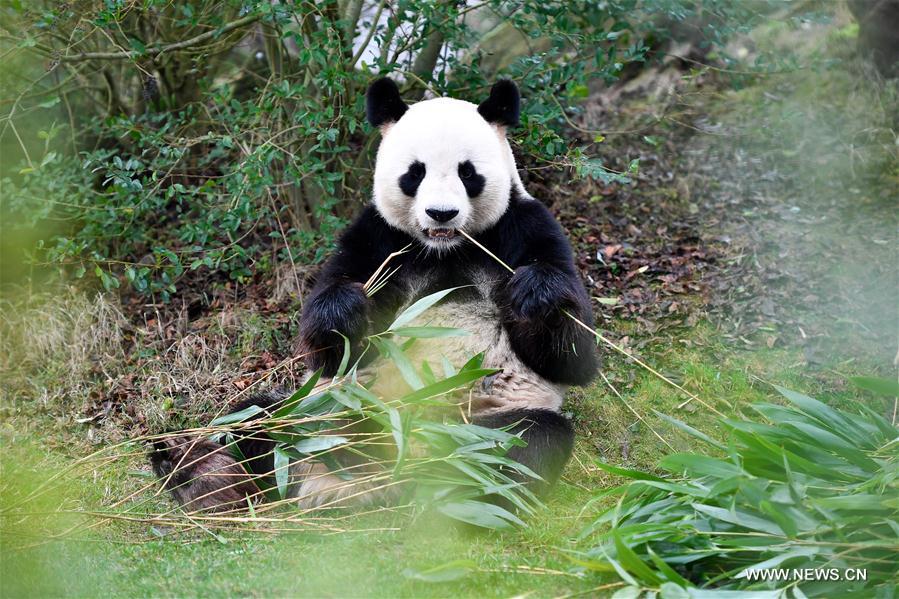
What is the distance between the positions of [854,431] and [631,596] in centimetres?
134

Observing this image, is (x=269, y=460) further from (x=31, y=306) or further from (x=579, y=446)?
(x=31, y=306)

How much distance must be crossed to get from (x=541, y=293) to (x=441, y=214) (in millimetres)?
624

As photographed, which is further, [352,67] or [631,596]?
[352,67]

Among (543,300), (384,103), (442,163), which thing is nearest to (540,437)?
(543,300)

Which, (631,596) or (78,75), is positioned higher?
(78,75)

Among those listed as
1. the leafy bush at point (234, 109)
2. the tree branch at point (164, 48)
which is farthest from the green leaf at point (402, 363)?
the tree branch at point (164, 48)

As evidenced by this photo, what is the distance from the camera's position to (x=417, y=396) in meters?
4.04

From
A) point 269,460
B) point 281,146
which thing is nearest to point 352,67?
point 281,146

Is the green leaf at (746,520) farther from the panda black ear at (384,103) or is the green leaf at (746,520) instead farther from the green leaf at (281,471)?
the panda black ear at (384,103)

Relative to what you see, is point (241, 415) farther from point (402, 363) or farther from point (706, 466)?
point (706, 466)

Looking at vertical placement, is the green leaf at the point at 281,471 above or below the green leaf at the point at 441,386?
below

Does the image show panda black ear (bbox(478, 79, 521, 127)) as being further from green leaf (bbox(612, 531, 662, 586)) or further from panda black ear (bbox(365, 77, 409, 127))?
green leaf (bbox(612, 531, 662, 586))

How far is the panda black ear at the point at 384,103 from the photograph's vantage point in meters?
4.70

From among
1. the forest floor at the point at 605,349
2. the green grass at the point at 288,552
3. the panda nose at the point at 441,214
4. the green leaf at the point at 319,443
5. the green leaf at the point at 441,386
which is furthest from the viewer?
the panda nose at the point at 441,214
